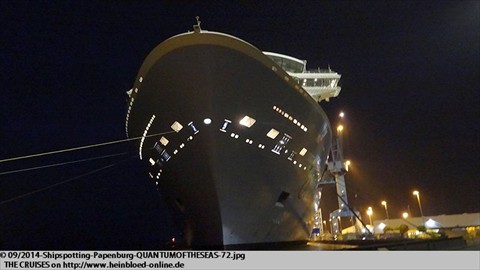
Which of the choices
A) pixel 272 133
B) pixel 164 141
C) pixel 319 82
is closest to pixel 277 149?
pixel 272 133

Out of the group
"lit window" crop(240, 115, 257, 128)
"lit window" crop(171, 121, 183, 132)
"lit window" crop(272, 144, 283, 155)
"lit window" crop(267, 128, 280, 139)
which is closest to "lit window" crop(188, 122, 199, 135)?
"lit window" crop(171, 121, 183, 132)

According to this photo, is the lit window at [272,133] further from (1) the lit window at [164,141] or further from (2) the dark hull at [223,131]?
(1) the lit window at [164,141]

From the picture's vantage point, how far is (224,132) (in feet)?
40.7

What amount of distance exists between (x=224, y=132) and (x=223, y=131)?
0.05m

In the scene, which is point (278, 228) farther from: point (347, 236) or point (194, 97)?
point (347, 236)

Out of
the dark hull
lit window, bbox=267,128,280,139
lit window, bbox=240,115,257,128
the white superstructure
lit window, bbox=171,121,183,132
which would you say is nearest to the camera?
the dark hull

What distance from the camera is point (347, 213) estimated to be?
30625 millimetres

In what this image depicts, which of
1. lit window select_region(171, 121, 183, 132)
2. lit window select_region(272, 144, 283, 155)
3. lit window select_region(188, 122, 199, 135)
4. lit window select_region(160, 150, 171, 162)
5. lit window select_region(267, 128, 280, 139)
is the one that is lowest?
lit window select_region(272, 144, 283, 155)

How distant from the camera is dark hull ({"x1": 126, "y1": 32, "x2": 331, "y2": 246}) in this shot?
39.4 ft

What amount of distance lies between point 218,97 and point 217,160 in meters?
2.21

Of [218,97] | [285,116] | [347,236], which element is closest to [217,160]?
[218,97]

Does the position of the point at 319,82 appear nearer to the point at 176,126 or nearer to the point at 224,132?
the point at 224,132

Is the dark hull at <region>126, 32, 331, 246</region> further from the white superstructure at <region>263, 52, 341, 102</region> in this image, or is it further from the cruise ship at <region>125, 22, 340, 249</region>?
the white superstructure at <region>263, 52, 341, 102</region>

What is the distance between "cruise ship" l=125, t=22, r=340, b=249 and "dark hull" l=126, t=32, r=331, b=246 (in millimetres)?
35
